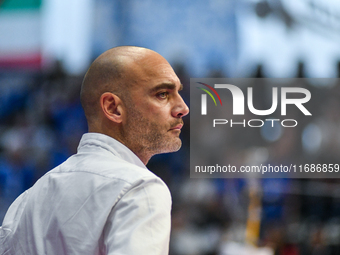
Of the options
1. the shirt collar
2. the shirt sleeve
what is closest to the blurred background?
the shirt collar

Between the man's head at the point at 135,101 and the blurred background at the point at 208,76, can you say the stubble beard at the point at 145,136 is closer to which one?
the man's head at the point at 135,101

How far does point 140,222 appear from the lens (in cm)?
72

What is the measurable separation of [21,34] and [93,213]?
3.78 meters

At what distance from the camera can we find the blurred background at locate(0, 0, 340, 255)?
11.7 ft

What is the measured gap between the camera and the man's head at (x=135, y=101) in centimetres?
105

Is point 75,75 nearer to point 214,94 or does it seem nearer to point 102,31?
point 102,31

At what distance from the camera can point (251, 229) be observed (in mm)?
3543

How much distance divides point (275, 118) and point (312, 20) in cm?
107

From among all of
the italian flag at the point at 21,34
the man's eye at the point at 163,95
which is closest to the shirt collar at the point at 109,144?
the man's eye at the point at 163,95

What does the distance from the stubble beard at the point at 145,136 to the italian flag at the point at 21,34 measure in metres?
3.26

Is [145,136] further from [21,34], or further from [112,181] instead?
[21,34]

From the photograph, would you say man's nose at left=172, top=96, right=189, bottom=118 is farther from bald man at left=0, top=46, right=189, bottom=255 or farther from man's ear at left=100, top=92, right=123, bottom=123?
man's ear at left=100, top=92, right=123, bottom=123

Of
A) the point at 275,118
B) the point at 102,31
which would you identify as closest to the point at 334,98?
the point at 275,118
